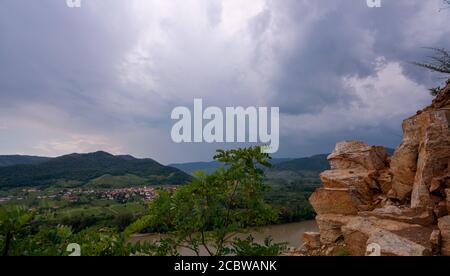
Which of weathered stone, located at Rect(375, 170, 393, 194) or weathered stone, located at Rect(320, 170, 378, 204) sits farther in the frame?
weathered stone, located at Rect(320, 170, 378, 204)

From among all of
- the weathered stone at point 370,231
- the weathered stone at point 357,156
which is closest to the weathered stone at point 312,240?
the weathered stone at point 370,231

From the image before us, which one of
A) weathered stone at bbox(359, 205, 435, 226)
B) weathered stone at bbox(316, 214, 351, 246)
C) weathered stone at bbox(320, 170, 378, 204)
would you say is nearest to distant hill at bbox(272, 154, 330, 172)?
weathered stone at bbox(320, 170, 378, 204)

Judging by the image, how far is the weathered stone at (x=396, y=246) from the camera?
9.18m

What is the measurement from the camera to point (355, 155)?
677 inches

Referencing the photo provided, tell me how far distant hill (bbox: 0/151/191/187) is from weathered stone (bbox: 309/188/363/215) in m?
90.9

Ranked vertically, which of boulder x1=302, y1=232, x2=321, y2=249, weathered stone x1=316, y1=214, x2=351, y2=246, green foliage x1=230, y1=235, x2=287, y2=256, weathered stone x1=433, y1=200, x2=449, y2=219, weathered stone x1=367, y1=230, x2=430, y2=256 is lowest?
boulder x1=302, y1=232, x2=321, y2=249

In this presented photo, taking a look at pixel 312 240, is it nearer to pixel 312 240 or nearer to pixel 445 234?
pixel 312 240

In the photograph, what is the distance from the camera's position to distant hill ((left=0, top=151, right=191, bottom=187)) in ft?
387

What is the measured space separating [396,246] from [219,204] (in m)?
7.06

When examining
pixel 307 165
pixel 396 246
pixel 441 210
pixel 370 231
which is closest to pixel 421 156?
pixel 441 210

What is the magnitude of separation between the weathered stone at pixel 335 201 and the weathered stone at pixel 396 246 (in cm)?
510

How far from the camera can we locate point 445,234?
9.83 meters

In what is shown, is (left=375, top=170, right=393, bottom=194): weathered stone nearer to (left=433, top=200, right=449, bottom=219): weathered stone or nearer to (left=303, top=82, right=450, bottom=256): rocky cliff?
(left=303, top=82, right=450, bottom=256): rocky cliff
